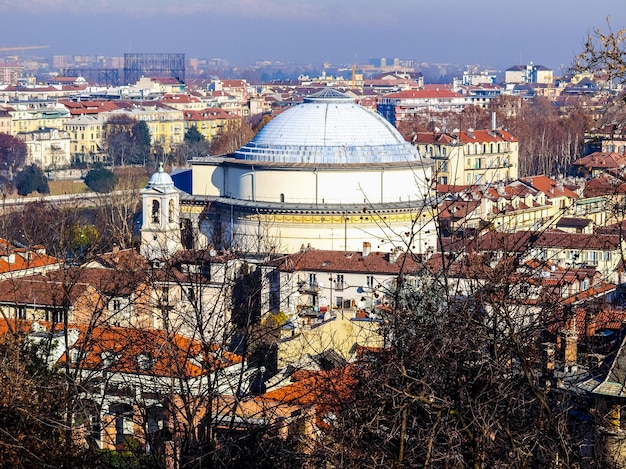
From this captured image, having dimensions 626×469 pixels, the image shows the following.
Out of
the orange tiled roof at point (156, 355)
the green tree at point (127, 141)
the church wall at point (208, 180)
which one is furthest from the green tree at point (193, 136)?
the orange tiled roof at point (156, 355)

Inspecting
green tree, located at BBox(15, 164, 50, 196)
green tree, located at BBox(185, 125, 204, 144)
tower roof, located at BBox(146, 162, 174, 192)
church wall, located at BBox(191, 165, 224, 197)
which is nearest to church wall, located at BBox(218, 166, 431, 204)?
church wall, located at BBox(191, 165, 224, 197)

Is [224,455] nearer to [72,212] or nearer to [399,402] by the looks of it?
[399,402]

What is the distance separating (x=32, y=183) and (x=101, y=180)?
2.28 m

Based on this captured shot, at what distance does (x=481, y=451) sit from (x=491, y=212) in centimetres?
2353

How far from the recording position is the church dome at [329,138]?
86.9ft

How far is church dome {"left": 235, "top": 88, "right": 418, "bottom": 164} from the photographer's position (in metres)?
26.5

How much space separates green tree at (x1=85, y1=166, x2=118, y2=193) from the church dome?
73.5 ft

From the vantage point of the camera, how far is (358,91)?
107 m

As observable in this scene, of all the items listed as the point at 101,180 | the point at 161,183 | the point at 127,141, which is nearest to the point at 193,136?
the point at 127,141

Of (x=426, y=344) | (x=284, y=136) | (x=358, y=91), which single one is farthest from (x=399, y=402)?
(x=358, y=91)

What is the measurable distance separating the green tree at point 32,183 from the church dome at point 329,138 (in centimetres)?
2399

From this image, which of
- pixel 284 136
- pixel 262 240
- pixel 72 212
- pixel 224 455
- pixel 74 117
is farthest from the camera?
pixel 74 117

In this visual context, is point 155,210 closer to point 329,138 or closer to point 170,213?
point 170,213

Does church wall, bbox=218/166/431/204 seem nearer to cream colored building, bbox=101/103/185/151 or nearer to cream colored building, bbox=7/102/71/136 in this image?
cream colored building, bbox=101/103/185/151
